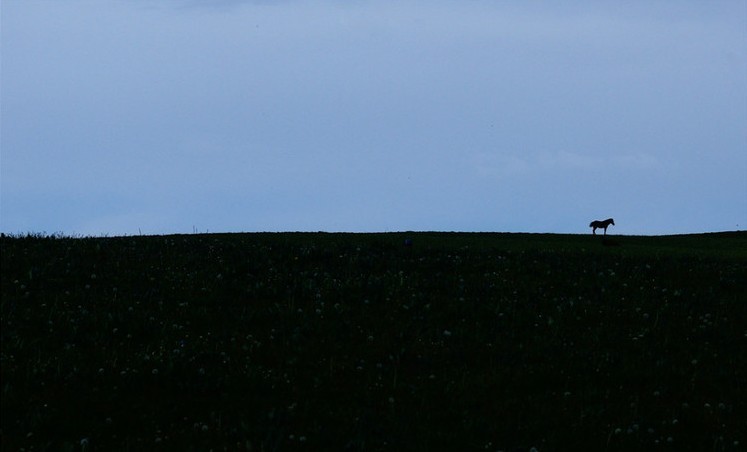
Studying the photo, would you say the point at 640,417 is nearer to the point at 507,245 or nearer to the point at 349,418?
the point at 349,418

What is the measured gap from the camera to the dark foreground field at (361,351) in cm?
1260

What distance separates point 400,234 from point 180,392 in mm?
23213

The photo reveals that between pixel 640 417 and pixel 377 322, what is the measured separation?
6.07 metres

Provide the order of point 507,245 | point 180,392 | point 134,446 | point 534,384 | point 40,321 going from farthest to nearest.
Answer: point 507,245, point 40,321, point 534,384, point 180,392, point 134,446

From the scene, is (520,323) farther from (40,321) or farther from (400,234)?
(400,234)

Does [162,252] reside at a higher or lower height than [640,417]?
higher

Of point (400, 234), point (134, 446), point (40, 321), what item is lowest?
point (134, 446)

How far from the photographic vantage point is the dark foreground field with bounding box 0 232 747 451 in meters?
12.6

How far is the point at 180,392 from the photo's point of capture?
13961 mm

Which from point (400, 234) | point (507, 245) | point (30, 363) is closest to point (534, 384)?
point (30, 363)

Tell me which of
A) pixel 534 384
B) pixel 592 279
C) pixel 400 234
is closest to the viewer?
pixel 534 384

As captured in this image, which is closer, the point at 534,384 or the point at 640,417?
the point at 640,417

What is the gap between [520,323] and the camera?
731 inches

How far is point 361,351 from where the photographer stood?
1612cm
